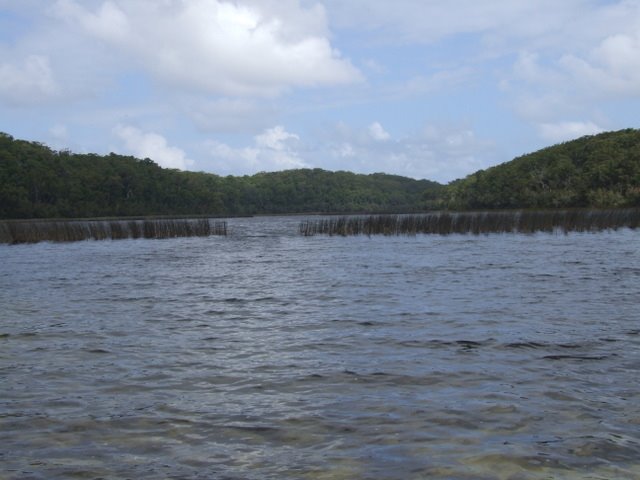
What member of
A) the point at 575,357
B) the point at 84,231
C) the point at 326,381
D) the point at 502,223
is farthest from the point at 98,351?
the point at 84,231

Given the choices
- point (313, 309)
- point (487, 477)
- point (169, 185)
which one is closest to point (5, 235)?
point (313, 309)

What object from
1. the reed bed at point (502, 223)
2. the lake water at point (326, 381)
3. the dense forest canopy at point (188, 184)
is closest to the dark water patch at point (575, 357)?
the lake water at point (326, 381)

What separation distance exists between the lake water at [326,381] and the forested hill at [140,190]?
3548 inches

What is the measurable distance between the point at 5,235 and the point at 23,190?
6090 centimetres

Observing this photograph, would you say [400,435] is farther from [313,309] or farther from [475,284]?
[475,284]

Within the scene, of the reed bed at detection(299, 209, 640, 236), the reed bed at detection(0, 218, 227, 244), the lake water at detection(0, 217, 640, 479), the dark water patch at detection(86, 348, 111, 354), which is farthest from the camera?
the reed bed at detection(299, 209, 640, 236)

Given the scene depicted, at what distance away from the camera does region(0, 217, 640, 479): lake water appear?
5.01m

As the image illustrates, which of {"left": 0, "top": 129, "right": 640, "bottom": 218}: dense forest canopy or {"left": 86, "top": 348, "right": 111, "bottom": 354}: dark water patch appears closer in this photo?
{"left": 86, "top": 348, "right": 111, "bottom": 354}: dark water patch

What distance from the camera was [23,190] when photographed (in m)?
94.8

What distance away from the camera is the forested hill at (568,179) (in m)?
89.1

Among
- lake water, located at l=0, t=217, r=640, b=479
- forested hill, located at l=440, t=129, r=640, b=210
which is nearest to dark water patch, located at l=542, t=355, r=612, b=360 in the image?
lake water, located at l=0, t=217, r=640, b=479

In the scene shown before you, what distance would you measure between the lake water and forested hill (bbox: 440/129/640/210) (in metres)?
77.9

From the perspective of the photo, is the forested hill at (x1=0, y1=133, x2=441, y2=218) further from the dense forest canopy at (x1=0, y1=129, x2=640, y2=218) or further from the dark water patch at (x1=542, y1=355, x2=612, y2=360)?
the dark water patch at (x1=542, y1=355, x2=612, y2=360)

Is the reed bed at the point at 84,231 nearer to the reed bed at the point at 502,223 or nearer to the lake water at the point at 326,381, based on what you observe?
the reed bed at the point at 502,223
